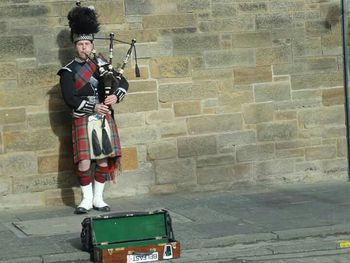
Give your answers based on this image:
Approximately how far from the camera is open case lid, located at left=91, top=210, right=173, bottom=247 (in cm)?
779

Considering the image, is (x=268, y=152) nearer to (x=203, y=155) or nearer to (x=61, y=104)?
(x=203, y=155)

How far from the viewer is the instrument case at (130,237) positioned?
759cm

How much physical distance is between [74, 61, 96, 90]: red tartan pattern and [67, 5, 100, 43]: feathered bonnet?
34 cm

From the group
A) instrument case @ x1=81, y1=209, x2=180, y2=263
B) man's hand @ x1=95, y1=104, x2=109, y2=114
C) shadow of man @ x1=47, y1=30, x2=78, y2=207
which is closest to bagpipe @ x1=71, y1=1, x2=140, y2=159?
man's hand @ x1=95, y1=104, x2=109, y2=114

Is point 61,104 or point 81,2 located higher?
point 81,2

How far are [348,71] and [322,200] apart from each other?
2.24m

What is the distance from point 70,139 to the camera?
10.4 metres

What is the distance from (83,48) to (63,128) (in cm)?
111

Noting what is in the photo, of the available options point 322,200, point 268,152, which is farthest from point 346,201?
point 268,152

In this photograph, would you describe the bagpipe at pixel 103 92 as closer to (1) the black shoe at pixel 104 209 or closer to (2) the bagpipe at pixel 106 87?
(2) the bagpipe at pixel 106 87

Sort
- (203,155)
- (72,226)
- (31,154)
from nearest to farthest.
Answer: (72,226)
(31,154)
(203,155)

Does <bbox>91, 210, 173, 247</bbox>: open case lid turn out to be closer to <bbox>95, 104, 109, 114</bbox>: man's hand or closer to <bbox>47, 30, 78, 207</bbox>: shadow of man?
<bbox>95, 104, 109, 114</bbox>: man's hand

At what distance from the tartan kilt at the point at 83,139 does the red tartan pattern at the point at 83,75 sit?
388mm

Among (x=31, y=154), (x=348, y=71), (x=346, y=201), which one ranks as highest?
(x=348, y=71)
